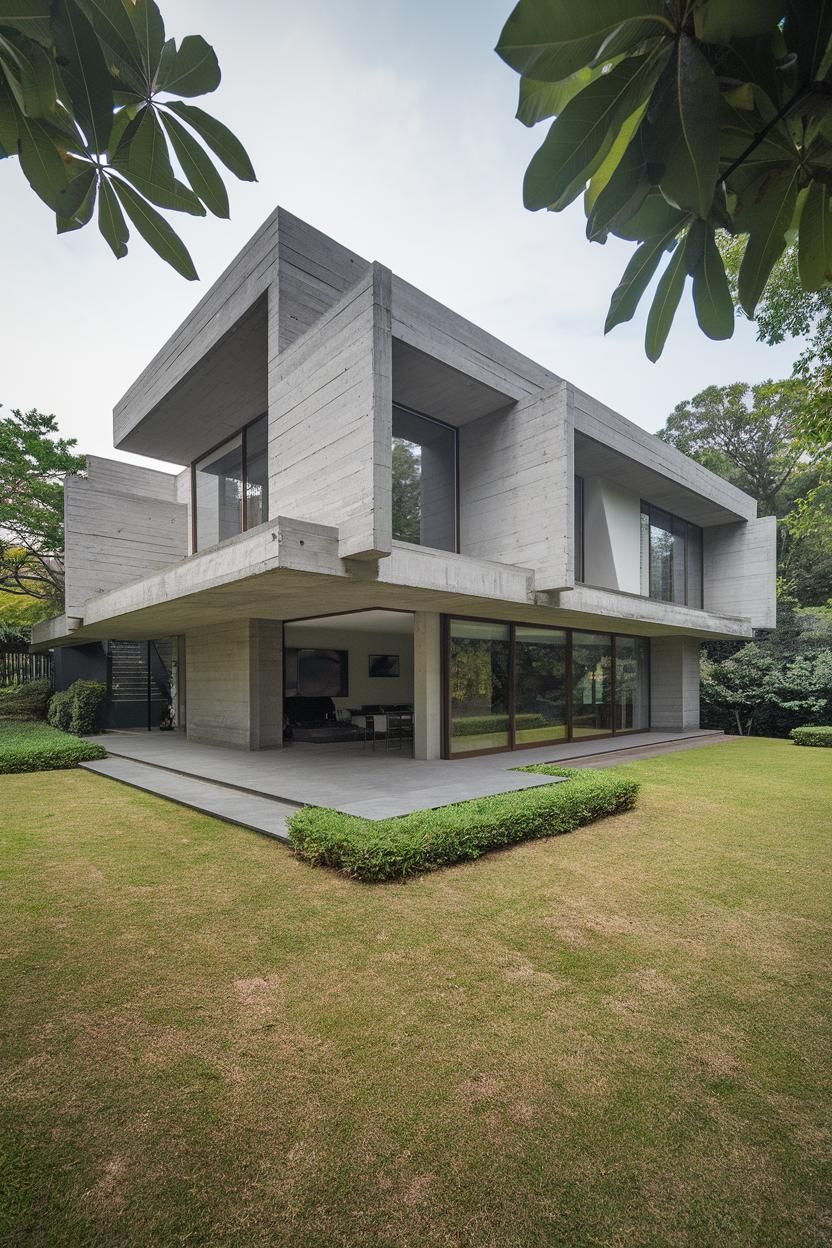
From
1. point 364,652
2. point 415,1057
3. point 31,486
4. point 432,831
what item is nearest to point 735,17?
point 415,1057

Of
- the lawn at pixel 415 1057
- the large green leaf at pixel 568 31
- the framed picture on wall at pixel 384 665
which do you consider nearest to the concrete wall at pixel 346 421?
the lawn at pixel 415 1057

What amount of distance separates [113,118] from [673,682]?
62.1ft

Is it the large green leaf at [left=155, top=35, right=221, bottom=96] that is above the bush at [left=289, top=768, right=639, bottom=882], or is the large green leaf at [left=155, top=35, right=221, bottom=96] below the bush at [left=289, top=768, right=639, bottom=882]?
above

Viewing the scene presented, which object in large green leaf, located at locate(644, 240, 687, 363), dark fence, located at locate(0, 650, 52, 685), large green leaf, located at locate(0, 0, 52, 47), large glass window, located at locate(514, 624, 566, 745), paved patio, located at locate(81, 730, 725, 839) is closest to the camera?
large green leaf, located at locate(0, 0, 52, 47)

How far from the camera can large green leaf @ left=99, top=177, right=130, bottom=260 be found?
5.17 feet

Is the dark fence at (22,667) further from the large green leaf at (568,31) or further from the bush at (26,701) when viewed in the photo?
the large green leaf at (568,31)

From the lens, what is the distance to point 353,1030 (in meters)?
2.88

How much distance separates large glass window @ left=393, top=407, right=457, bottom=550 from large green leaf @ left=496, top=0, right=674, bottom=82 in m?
9.37

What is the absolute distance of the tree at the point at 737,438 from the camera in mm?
27062

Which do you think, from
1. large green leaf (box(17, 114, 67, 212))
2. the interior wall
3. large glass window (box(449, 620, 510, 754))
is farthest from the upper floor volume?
large green leaf (box(17, 114, 67, 212))

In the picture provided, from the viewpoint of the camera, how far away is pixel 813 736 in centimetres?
1566

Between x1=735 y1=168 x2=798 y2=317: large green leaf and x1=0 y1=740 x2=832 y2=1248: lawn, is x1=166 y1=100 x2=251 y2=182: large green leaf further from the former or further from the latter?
x1=0 y1=740 x2=832 y2=1248: lawn

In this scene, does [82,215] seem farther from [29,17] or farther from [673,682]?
[673,682]

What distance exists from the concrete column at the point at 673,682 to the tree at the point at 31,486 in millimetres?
18344
